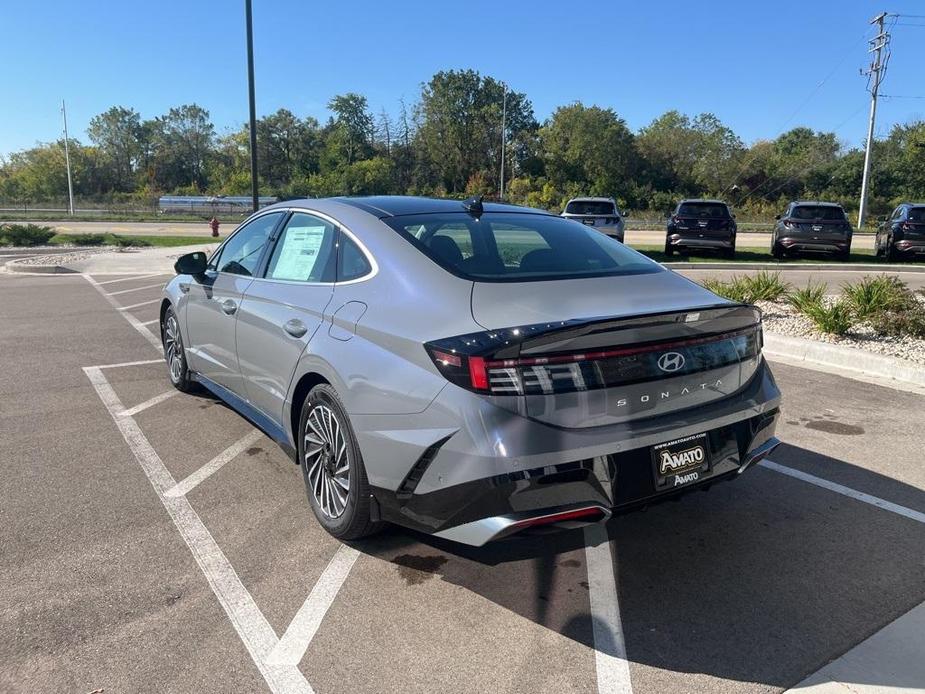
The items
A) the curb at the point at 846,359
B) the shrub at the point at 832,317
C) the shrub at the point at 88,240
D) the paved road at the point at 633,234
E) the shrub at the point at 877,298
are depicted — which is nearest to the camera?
the curb at the point at 846,359

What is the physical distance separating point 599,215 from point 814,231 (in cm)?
558

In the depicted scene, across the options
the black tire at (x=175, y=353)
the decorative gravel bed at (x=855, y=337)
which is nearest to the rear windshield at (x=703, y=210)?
the decorative gravel bed at (x=855, y=337)

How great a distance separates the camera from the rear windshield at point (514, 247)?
3.25 metres

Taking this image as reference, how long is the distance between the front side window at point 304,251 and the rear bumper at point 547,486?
1.35 metres

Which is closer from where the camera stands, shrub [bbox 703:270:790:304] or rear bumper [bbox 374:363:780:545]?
rear bumper [bbox 374:363:780:545]

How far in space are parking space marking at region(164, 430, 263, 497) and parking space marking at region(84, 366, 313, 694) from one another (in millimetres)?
61

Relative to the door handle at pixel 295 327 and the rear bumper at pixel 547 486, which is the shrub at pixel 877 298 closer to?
the rear bumper at pixel 547 486

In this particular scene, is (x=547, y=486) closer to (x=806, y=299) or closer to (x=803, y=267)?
(x=806, y=299)

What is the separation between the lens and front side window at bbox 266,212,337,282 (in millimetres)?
3686

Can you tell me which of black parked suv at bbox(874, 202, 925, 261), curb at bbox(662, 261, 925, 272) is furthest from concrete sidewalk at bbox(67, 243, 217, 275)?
black parked suv at bbox(874, 202, 925, 261)

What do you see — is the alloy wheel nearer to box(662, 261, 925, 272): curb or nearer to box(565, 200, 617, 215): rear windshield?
box(662, 261, 925, 272): curb

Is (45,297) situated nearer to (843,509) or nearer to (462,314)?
(462,314)

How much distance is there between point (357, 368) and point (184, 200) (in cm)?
6840

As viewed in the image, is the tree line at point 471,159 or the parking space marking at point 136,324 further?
the tree line at point 471,159
